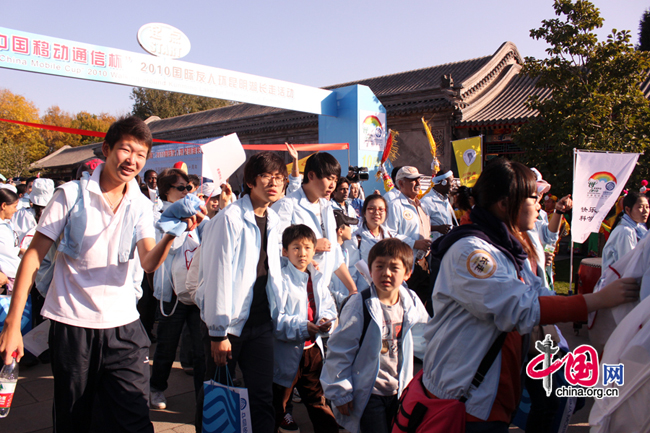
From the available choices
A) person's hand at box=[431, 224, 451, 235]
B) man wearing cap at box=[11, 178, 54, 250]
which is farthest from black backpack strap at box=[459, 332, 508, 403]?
man wearing cap at box=[11, 178, 54, 250]

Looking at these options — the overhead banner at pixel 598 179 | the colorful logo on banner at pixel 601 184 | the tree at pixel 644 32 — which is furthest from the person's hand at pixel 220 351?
the tree at pixel 644 32

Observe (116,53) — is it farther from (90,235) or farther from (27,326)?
(90,235)

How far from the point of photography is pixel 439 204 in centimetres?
604

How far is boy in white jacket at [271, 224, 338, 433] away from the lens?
9.23ft

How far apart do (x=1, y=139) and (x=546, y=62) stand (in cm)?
3369

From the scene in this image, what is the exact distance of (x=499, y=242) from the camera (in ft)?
5.65

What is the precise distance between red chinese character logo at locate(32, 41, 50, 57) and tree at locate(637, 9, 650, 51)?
2515cm

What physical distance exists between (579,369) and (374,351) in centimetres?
94

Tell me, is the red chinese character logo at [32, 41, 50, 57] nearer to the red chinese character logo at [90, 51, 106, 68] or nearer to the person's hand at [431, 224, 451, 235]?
the red chinese character logo at [90, 51, 106, 68]

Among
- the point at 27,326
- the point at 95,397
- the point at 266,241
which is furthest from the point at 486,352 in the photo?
the point at 27,326

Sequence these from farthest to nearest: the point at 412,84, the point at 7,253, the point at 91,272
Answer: the point at 412,84 < the point at 7,253 < the point at 91,272

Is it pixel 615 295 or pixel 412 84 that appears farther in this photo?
pixel 412 84

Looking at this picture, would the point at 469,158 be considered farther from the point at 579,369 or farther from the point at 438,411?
the point at 438,411

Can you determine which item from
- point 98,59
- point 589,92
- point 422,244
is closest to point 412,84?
point 589,92
